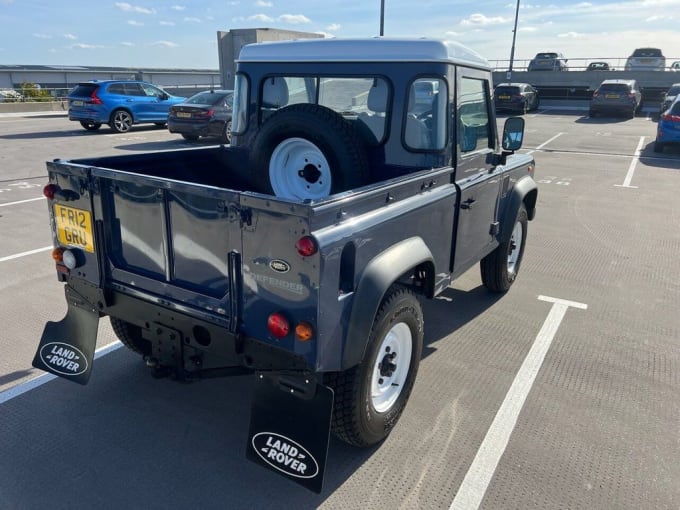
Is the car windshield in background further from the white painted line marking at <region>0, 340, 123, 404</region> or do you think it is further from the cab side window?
the white painted line marking at <region>0, 340, 123, 404</region>

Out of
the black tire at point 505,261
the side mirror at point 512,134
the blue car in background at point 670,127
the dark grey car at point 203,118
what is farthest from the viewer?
the dark grey car at point 203,118

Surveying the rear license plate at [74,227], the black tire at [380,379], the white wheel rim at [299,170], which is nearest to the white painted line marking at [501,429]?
the black tire at [380,379]

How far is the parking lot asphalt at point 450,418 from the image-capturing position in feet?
8.86

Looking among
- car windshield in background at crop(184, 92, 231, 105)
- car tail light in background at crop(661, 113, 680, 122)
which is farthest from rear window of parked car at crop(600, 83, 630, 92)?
car windshield in background at crop(184, 92, 231, 105)

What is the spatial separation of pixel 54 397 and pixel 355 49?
9.77ft

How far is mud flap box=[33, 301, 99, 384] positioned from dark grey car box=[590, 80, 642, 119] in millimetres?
26235

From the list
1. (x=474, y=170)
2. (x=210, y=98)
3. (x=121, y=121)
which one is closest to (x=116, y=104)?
(x=121, y=121)

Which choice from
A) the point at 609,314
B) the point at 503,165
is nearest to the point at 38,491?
the point at 503,165

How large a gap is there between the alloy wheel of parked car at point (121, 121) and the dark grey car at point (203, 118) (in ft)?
10.1

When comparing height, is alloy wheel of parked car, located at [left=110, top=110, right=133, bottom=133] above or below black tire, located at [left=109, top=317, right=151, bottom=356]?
above

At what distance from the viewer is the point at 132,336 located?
3672 mm

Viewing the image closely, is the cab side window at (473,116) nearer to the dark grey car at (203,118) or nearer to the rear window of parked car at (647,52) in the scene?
the dark grey car at (203,118)

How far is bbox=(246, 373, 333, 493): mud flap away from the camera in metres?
2.49

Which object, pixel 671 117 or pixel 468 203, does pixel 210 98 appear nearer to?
pixel 671 117
